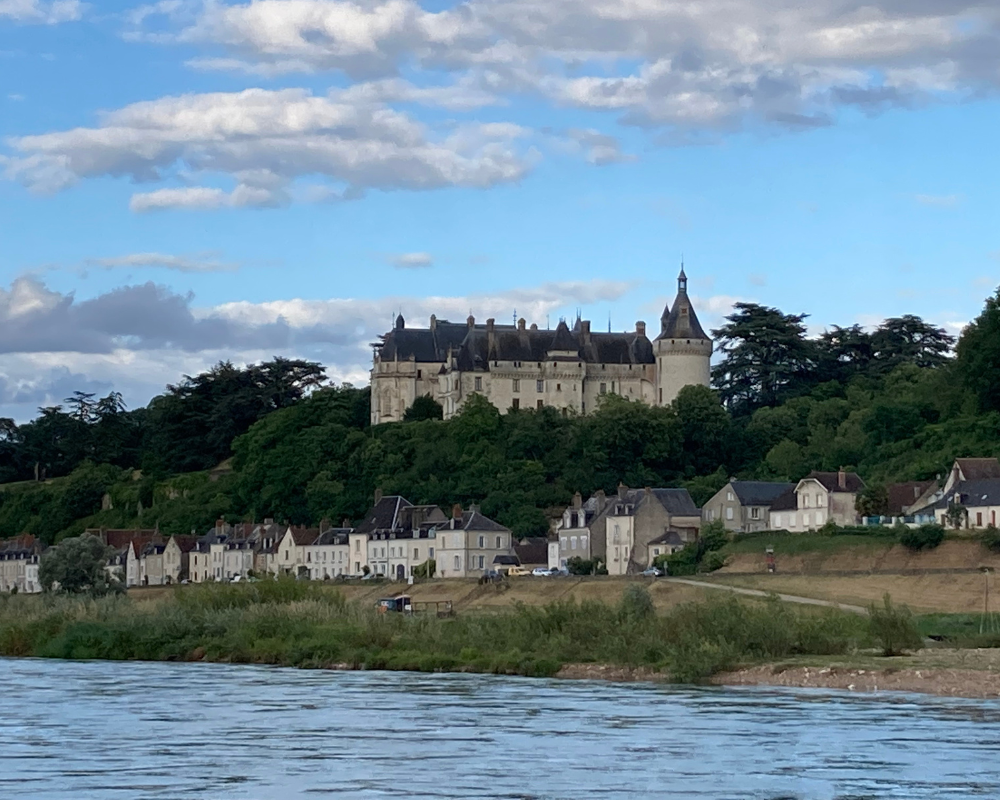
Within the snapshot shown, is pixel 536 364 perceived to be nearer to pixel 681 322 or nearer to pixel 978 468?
pixel 681 322

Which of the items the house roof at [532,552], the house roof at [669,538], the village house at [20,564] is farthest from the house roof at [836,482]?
the village house at [20,564]

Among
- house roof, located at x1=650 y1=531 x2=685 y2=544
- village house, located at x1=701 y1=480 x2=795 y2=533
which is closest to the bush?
house roof, located at x1=650 y1=531 x2=685 y2=544

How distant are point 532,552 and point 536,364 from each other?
2829 centimetres

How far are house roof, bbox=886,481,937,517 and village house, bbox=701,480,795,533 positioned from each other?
5442mm

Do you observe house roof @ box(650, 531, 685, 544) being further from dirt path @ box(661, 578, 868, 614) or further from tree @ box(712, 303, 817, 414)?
tree @ box(712, 303, 817, 414)

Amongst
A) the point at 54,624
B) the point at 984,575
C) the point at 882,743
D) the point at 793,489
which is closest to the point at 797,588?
the point at 984,575

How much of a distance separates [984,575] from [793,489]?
20935mm

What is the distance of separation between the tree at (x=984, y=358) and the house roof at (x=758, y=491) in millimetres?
11795

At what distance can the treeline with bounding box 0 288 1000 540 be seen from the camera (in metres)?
93.2

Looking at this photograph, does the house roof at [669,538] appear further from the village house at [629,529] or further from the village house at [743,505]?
the village house at [743,505]

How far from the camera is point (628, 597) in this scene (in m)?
46.4

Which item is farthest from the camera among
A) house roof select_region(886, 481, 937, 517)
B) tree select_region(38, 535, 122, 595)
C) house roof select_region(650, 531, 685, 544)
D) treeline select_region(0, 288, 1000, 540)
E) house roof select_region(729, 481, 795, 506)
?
treeline select_region(0, 288, 1000, 540)

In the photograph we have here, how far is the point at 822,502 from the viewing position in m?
79.9

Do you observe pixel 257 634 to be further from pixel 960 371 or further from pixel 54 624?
pixel 960 371
